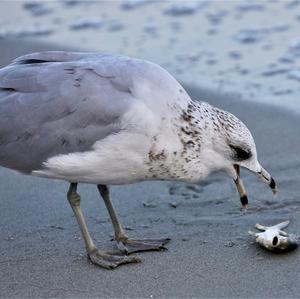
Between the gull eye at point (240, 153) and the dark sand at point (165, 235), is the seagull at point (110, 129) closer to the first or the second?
the gull eye at point (240, 153)

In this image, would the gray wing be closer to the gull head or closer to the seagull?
the seagull

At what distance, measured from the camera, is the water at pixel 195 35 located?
7935mm

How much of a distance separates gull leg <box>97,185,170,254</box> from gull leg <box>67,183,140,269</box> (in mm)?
119

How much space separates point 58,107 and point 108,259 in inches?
37.6

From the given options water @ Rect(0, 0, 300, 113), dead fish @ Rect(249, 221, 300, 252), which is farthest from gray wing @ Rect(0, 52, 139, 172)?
water @ Rect(0, 0, 300, 113)

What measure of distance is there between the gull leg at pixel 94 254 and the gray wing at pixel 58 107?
15.0 inches

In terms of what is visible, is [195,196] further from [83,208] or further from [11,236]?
[11,236]

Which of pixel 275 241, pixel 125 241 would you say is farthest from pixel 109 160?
pixel 275 241

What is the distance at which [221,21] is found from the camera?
966 centimetres

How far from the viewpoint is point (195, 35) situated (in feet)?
30.6

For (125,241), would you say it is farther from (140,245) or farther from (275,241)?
(275,241)

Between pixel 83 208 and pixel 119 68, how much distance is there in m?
1.22

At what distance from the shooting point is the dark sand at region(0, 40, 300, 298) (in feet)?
14.8

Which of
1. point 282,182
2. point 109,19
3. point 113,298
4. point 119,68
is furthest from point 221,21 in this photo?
point 113,298
